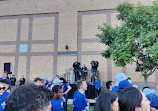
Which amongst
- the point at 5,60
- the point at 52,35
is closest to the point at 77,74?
the point at 52,35

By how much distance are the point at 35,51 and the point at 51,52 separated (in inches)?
78.1

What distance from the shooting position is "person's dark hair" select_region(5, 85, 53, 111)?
1.04 meters

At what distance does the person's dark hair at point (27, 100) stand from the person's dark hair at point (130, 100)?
1.38 meters

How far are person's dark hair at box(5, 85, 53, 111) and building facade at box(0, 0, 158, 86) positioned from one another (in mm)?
14031

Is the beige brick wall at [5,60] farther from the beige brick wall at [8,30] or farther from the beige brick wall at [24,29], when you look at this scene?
the beige brick wall at [24,29]

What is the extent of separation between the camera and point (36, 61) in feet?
54.3

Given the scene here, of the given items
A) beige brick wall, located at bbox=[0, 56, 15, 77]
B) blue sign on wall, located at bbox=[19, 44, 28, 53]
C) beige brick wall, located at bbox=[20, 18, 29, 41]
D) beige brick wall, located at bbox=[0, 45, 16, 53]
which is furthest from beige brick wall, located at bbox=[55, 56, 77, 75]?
beige brick wall, located at bbox=[0, 45, 16, 53]

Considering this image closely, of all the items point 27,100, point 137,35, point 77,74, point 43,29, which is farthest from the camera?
point 43,29

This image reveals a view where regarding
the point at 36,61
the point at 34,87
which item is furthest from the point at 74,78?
the point at 34,87

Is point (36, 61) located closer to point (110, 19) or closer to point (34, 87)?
point (110, 19)

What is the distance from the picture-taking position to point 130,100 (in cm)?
208

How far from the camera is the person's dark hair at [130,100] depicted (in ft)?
6.75

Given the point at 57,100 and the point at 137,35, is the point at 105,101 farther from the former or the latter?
the point at 137,35

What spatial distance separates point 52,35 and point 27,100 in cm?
1608
